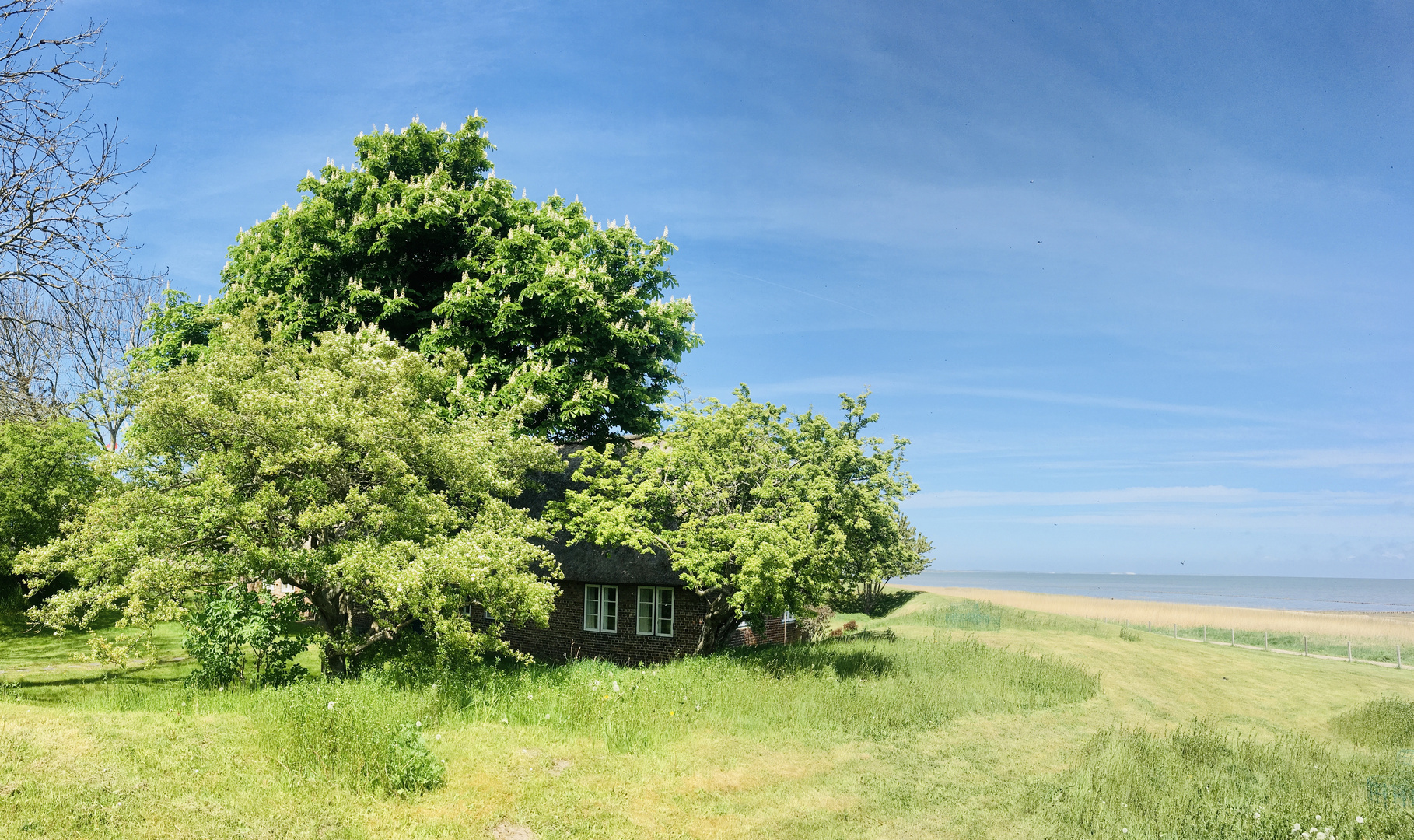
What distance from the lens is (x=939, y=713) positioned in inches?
674

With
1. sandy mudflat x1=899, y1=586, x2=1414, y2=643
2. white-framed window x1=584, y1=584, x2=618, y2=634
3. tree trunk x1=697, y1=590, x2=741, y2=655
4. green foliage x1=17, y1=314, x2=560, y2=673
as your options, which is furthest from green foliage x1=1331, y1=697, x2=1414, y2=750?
sandy mudflat x1=899, y1=586, x2=1414, y2=643

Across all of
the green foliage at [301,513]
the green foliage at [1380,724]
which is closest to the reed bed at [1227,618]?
the green foliage at [1380,724]

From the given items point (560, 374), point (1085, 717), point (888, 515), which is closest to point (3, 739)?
point (560, 374)

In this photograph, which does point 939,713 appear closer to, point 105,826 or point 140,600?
point 105,826

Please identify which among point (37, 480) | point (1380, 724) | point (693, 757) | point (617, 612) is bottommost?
point (1380, 724)

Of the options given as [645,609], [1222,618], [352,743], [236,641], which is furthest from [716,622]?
[1222,618]

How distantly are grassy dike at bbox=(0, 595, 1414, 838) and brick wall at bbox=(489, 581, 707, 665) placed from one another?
3545 mm

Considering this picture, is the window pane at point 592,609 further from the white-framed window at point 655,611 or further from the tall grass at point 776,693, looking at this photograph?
the tall grass at point 776,693

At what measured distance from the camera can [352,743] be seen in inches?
430

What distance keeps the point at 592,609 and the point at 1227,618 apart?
55506 mm

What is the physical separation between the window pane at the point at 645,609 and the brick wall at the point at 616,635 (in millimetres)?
137

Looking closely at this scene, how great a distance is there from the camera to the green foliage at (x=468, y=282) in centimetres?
2562

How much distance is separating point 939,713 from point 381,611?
43.9 ft

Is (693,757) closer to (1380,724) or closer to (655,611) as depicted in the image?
(655,611)
